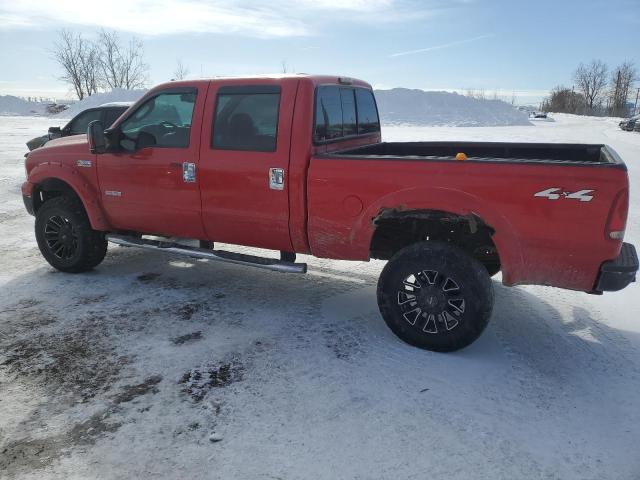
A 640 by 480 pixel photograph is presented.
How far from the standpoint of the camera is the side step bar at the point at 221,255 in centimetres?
429

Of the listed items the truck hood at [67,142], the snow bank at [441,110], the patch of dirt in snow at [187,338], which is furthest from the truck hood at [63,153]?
the snow bank at [441,110]

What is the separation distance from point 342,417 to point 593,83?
115446mm

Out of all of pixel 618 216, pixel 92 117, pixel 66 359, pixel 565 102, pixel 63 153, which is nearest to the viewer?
pixel 618 216

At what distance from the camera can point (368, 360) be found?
3.61m

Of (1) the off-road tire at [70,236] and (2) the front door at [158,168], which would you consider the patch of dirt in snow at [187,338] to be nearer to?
(2) the front door at [158,168]

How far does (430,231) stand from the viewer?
403 centimetres

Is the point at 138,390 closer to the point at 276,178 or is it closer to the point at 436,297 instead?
the point at 276,178

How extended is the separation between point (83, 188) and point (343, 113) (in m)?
2.75

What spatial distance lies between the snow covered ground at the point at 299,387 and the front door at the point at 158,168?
73cm

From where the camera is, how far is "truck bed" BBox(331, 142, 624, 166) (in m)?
4.46

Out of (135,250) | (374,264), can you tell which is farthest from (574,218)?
(135,250)

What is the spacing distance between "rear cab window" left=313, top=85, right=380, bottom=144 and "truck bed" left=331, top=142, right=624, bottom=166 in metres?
0.21

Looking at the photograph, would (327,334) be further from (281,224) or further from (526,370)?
(526,370)

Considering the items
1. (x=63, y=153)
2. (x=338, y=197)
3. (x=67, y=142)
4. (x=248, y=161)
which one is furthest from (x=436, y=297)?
(x=67, y=142)
